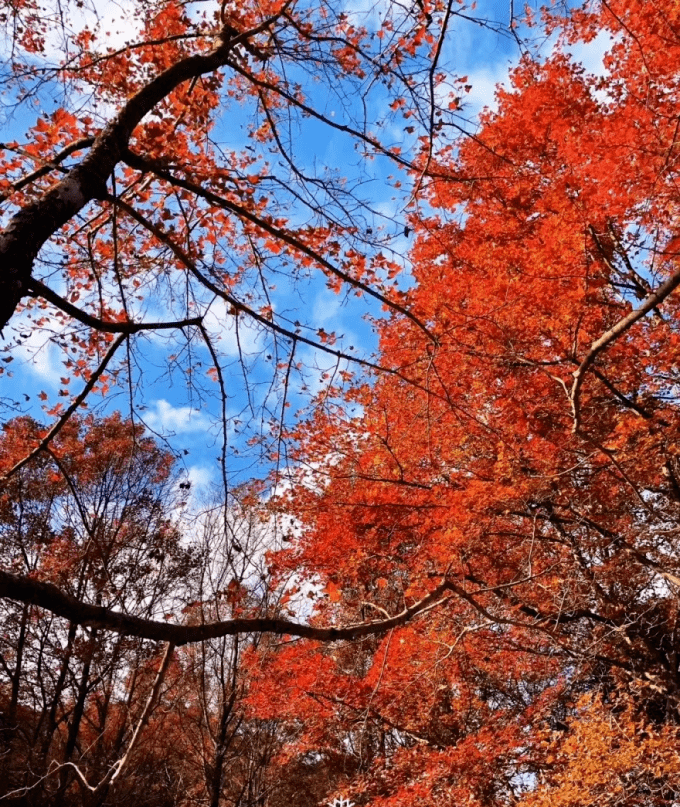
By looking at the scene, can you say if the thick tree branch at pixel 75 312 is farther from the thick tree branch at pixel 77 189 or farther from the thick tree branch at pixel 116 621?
the thick tree branch at pixel 116 621

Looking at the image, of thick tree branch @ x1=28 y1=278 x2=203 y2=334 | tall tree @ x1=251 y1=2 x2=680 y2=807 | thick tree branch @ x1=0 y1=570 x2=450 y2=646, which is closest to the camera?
thick tree branch @ x1=0 y1=570 x2=450 y2=646

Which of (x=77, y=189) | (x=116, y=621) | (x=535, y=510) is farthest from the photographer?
(x=535, y=510)

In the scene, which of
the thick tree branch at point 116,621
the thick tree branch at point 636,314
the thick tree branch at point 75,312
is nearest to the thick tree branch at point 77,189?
the thick tree branch at point 75,312

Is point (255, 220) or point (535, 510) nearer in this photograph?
point (255, 220)

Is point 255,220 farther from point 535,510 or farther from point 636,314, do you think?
point 535,510

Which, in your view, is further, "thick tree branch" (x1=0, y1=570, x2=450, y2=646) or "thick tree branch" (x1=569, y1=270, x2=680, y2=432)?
"thick tree branch" (x1=569, y1=270, x2=680, y2=432)

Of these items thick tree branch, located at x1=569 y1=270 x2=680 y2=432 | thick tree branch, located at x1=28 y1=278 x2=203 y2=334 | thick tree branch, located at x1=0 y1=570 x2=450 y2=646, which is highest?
thick tree branch, located at x1=569 y1=270 x2=680 y2=432

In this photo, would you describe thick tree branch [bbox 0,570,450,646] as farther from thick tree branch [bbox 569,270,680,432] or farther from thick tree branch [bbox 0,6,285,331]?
thick tree branch [bbox 569,270,680,432]

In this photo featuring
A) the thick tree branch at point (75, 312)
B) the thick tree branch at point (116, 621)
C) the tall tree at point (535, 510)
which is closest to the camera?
the thick tree branch at point (116, 621)

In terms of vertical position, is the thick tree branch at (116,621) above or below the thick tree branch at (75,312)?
below

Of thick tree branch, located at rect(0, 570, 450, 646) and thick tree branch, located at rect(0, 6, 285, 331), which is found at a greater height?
thick tree branch, located at rect(0, 6, 285, 331)

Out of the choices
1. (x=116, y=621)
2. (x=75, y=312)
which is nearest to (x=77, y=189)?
(x=75, y=312)

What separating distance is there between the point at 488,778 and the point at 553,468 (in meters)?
5.59

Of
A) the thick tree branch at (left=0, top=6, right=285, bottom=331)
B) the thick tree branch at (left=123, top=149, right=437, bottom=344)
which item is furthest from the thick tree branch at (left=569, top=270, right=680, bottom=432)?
the thick tree branch at (left=0, top=6, right=285, bottom=331)
